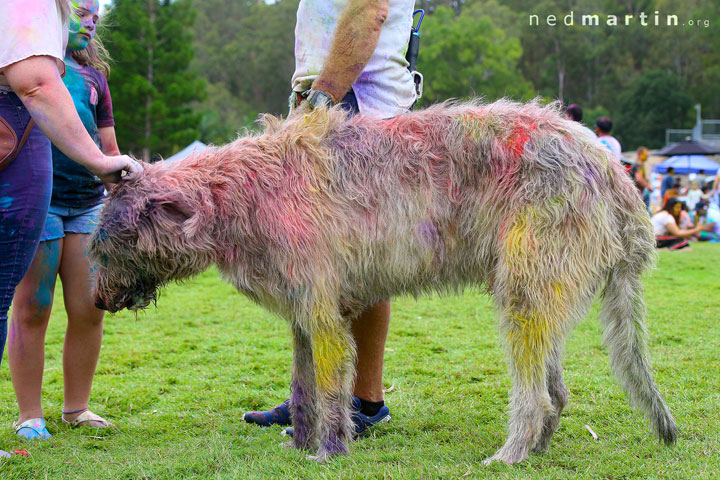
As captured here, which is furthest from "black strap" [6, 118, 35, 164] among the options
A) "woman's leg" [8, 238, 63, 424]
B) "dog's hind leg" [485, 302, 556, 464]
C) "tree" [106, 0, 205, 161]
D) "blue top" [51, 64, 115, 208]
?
"tree" [106, 0, 205, 161]

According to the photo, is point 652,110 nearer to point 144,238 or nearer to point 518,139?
point 518,139

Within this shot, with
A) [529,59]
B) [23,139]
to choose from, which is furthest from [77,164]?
[529,59]

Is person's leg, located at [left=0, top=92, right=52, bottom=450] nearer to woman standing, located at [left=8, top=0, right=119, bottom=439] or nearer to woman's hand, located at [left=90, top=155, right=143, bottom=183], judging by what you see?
woman's hand, located at [left=90, top=155, right=143, bottom=183]

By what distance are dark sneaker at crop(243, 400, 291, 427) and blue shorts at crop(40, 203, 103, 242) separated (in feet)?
4.94

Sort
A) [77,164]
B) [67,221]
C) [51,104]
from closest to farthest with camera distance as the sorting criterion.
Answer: [51,104] < [77,164] < [67,221]

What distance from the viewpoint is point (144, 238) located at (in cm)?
334

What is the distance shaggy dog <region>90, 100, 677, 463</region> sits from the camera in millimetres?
3352

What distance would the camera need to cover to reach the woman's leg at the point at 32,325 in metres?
4.05

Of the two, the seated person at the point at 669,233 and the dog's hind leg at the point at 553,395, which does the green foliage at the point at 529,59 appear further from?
the dog's hind leg at the point at 553,395

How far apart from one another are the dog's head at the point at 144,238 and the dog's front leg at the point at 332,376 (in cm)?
67

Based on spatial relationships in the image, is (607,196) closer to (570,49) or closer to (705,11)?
(705,11)

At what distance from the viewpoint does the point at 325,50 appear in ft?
13.2

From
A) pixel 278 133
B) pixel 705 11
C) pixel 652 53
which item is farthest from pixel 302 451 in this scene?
pixel 652 53

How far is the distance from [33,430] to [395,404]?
7.37 feet
